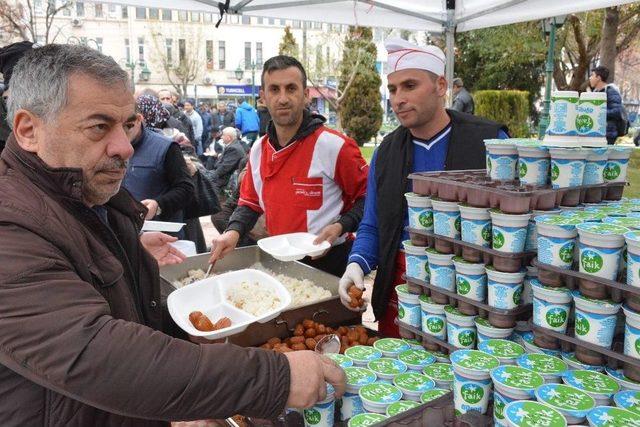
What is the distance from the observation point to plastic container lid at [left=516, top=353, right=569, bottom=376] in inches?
59.3

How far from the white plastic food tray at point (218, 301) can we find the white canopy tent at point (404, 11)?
3.39m

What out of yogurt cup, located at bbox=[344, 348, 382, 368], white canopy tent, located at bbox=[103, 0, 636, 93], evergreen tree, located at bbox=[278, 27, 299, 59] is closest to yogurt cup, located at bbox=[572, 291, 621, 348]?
yogurt cup, located at bbox=[344, 348, 382, 368]

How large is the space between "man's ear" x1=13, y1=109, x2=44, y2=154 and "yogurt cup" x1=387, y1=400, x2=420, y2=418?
4.02 feet

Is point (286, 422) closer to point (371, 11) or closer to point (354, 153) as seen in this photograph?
point (354, 153)

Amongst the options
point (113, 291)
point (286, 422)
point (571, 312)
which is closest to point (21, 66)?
point (113, 291)

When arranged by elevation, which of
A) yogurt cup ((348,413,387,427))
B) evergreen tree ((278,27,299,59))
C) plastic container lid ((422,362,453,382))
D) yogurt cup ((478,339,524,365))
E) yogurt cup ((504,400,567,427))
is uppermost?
evergreen tree ((278,27,299,59))

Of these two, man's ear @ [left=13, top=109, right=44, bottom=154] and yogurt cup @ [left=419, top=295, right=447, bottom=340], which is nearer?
man's ear @ [left=13, top=109, right=44, bottom=154]

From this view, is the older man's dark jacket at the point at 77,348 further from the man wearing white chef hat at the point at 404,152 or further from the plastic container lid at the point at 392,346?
the man wearing white chef hat at the point at 404,152

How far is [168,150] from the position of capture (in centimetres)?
375

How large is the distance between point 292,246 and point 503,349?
1815 millimetres

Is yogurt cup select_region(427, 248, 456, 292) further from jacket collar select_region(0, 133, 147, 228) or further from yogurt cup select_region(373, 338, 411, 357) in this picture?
jacket collar select_region(0, 133, 147, 228)

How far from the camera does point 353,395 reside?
1.64 metres

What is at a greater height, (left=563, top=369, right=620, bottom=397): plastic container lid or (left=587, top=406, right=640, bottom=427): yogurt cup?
(left=563, top=369, right=620, bottom=397): plastic container lid

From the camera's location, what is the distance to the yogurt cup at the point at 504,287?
1735mm
